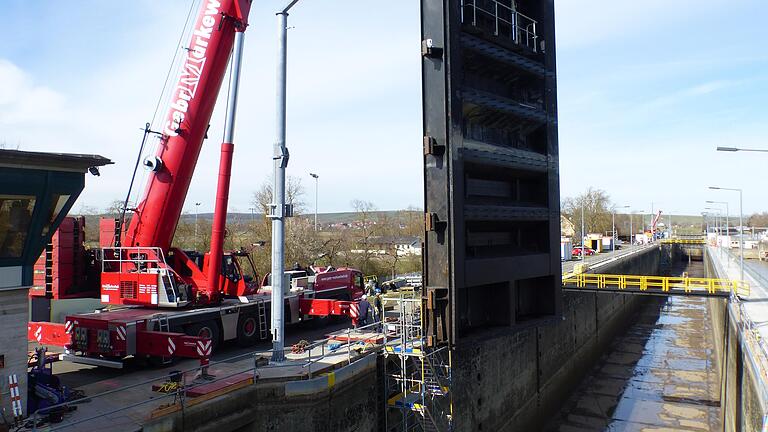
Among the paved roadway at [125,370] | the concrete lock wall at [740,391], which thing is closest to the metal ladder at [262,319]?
the paved roadway at [125,370]

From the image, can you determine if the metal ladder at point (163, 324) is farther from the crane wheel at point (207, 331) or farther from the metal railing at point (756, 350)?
the metal railing at point (756, 350)

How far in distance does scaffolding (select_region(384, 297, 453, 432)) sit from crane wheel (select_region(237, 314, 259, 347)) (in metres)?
4.15

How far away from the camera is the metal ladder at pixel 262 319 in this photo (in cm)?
1491

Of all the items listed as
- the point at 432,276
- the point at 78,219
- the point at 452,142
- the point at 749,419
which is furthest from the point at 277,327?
the point at 749,419

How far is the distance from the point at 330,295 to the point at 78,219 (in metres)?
8.30

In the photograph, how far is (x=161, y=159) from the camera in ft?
44.6

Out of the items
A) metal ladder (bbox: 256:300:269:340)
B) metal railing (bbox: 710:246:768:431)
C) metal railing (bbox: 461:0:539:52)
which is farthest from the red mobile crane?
metal railing (bbox: 710:246:768:431)

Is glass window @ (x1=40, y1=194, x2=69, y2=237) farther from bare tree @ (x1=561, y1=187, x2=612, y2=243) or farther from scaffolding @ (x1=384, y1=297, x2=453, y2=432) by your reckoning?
bare tree @ (x1=561, y1=187, x2=612, y2=243)

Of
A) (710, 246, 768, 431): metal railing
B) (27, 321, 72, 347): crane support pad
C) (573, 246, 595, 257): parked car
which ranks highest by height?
(27, 321, 72, 347): crane support pad

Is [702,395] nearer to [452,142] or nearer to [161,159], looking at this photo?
[452,142]

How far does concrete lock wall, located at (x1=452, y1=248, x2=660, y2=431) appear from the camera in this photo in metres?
14.3

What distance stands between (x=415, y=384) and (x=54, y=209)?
8626 millimetres

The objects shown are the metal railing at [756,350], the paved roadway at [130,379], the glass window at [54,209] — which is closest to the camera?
the paved roadway at [130,379]

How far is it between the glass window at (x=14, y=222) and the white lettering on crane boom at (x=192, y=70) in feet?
18.4
